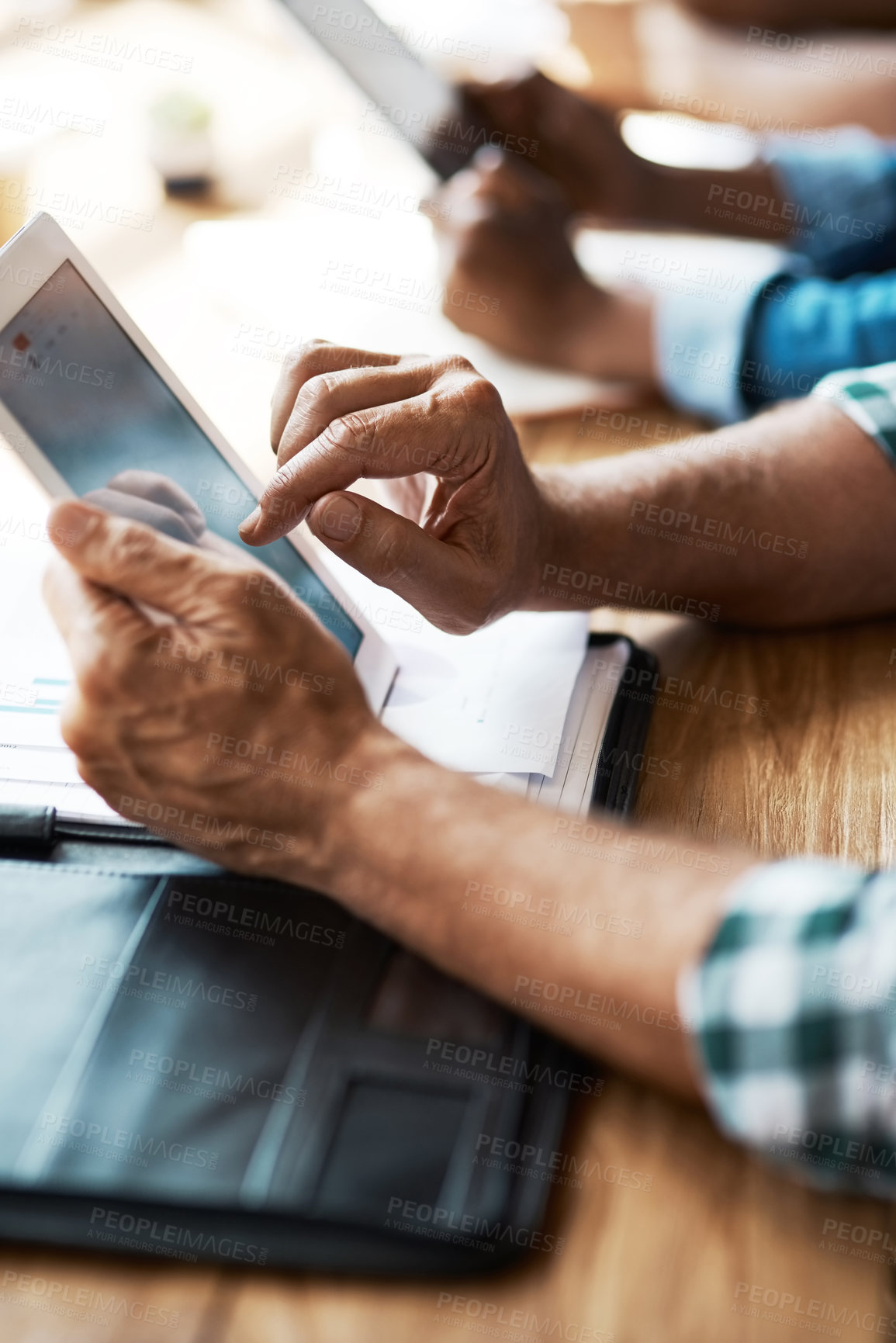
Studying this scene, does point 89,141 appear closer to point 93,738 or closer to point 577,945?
point 93,738

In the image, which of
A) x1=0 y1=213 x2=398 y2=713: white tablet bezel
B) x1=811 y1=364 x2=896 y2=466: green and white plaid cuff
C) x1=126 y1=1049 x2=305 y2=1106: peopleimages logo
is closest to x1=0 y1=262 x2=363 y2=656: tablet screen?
x1=0 y1=213 x2=398 y2=713: white tablet bezel

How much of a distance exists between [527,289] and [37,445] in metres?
0.67

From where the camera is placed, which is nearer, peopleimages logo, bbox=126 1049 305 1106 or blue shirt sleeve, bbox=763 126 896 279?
peopleimages logo, bbox=126 1049 305 1106

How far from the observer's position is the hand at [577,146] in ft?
3.97

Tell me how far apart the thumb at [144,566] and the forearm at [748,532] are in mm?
270

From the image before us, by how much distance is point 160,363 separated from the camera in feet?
2.12

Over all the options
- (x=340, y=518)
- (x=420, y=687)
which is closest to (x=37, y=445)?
(x=340, y=518)

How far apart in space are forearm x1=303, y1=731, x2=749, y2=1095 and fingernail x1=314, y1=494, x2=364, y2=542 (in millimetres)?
134

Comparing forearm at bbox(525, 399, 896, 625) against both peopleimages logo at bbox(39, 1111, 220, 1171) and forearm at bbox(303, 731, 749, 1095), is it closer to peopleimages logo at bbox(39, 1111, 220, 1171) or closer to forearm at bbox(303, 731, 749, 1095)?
forearm at bbox(303, 731, 749, 1095)

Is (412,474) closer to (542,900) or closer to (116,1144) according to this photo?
(542,900)

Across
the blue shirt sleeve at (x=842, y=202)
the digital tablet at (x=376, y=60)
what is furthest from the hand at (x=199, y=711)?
the blue shirt sleeve at (x=842, y=202)

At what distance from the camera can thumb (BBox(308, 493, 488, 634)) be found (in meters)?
0.58

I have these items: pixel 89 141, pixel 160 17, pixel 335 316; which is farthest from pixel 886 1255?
pixel 160 17

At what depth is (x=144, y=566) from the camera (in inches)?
20.5
